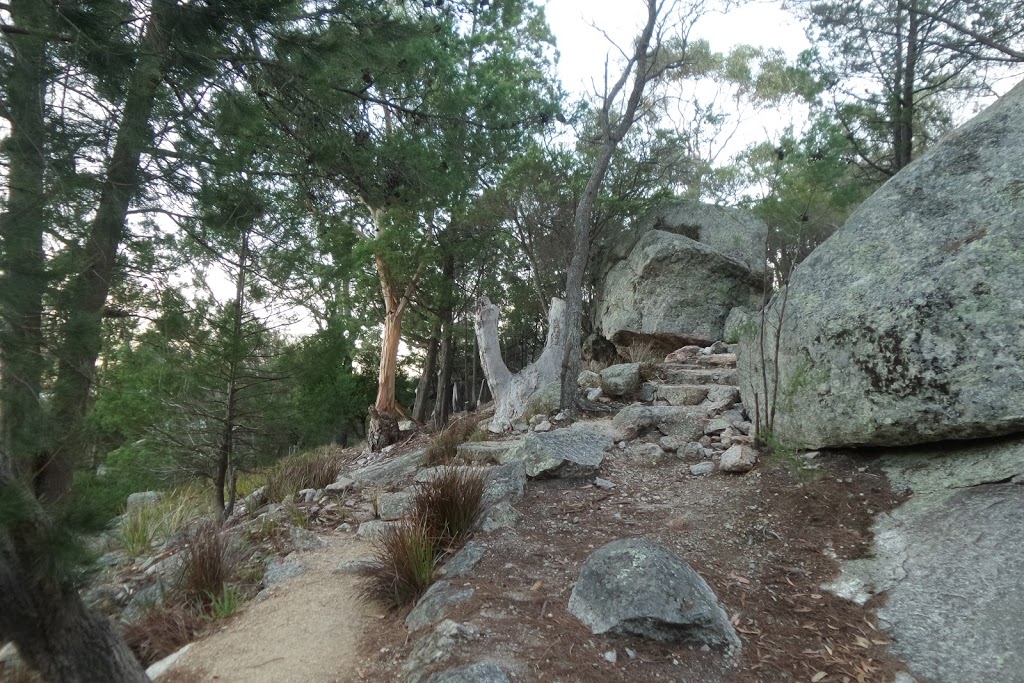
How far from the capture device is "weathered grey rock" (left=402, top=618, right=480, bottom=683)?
2.84 meters

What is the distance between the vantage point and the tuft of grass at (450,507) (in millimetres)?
4176

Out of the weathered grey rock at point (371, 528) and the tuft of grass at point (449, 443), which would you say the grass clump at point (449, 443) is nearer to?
the tuft of grass at point (449, 443)

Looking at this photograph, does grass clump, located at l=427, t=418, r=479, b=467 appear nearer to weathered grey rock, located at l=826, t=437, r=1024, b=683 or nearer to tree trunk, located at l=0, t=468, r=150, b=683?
tree trunk, located at l=0, t=468, r=150, b=683

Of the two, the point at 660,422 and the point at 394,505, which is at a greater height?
the point at 660,422

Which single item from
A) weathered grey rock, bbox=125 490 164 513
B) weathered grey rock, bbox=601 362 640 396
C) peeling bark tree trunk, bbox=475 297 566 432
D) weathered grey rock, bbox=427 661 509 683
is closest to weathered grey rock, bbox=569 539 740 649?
weathered grey rock, bbox=427 661 509 683

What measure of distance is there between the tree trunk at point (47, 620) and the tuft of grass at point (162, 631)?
111 centimetres

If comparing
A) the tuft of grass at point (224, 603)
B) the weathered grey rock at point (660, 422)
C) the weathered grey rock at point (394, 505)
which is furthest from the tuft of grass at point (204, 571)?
the weathered grey rock at point (660, 422)

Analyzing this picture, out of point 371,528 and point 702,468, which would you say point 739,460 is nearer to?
point 702,468

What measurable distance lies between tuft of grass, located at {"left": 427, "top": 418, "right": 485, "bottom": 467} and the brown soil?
1.88 m

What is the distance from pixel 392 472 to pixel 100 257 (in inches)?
161

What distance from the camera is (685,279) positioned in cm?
1145

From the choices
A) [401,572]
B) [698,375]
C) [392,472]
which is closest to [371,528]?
[401,572]

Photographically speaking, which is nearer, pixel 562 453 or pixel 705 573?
pixel 705 573

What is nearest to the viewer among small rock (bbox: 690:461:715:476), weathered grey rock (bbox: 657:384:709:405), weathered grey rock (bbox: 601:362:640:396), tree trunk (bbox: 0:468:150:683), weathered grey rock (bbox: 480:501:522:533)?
tree trunk (bbox: 0:468:150:683)
